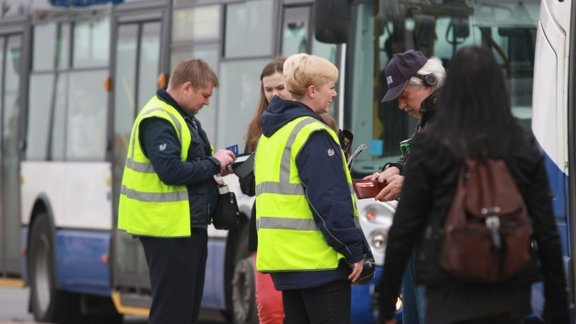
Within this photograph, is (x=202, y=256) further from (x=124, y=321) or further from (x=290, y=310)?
(x=124, y=321)

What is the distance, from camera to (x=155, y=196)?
8266mm

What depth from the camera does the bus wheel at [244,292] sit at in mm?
12102

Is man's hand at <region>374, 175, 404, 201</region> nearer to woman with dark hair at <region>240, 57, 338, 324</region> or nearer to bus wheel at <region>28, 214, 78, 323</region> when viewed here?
woman with dark hair at <region>240, 57, 338, 324</region>

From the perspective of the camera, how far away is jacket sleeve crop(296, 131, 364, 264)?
22.6 feet

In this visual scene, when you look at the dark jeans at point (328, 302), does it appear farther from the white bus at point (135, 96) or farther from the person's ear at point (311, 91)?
the white bus at point (135, 96)

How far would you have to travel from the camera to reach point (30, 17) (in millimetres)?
16234

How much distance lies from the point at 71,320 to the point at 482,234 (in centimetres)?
1096

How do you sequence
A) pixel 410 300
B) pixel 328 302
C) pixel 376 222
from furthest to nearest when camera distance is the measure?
pixel 376 222, pixel 410 300, pixel 328 302

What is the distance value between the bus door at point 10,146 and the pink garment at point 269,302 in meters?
7.99

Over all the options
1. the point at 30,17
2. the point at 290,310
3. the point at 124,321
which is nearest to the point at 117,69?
the point at 30,17

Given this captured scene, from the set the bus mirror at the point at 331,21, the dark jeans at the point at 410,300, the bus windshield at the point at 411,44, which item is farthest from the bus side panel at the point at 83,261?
the dark jeans at the point at 410,300

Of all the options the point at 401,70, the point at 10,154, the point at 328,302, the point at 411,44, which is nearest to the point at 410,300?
the point at 328,302

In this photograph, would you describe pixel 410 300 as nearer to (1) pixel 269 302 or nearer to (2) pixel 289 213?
(2) pixel 289 213

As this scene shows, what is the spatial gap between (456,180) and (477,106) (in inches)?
9.3
